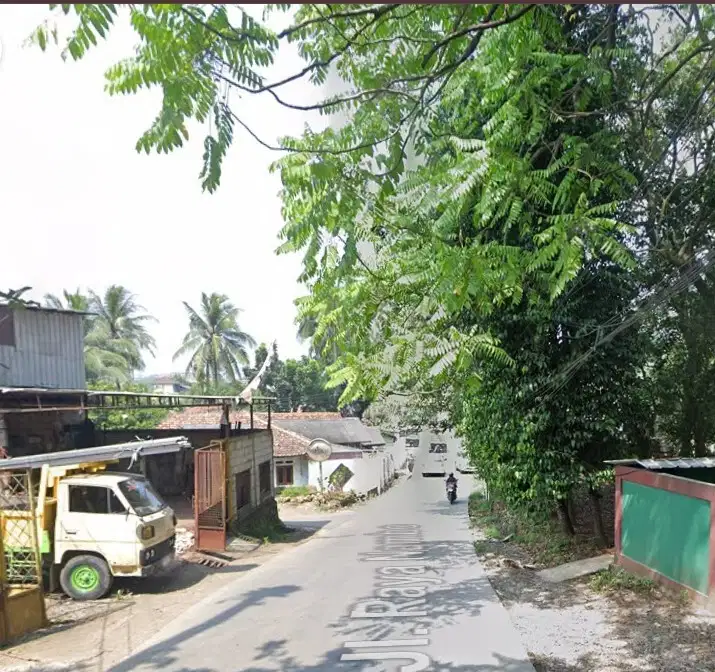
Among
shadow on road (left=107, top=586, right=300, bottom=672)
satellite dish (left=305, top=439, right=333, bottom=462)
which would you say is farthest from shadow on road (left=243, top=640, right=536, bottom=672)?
satellite dish (left=305, top=439, right=333, bottom=462)

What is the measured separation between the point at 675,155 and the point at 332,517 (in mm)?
16906

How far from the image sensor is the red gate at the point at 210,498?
12.9m

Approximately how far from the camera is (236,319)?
32.9 metres

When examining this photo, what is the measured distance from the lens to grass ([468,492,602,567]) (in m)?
9.84

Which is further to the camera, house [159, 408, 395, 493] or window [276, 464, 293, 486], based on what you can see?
window [276, 464, 293, 486]

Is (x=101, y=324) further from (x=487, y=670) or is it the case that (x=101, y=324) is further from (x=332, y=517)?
(x=487, y=670)

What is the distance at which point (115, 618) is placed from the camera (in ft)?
26.3

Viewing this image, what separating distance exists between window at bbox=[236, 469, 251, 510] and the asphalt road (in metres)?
2.71

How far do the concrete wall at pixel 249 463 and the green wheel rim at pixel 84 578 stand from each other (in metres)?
4.72

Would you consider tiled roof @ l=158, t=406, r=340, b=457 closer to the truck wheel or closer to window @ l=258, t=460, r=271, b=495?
window @ l=258, t=460, r=271, b=495

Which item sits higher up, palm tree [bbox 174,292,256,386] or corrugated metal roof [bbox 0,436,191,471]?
palm tree [bbox 174,292,256,386]

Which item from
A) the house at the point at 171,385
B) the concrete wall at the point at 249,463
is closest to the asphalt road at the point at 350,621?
the concrete wall at the point at 249,463

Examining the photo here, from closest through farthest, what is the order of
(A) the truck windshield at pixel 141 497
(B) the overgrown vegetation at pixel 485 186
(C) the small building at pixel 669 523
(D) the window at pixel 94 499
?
(B) the overgrown vegetation at pixel 485 186 → (C) the small building at pixel 669 523 → (D) the window at pixel 94 499 → (A) the truck windshield at pixel 141 497

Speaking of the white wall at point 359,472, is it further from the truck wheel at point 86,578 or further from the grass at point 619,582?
the grass at point 619,582
